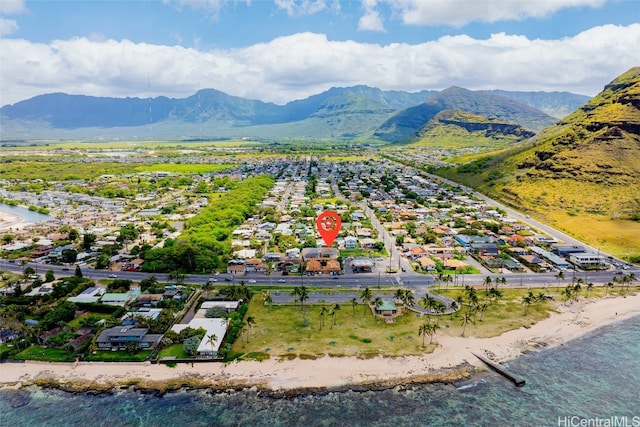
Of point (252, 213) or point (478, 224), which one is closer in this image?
point (478, 224)

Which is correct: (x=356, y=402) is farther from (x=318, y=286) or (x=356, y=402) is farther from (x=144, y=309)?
(x=144, y=309)

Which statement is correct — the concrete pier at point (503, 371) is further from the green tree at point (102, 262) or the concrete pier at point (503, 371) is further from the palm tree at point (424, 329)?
the green tree at point (102, 262)

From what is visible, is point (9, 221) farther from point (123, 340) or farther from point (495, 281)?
point (495, 281)

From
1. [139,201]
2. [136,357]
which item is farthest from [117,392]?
[139,201]

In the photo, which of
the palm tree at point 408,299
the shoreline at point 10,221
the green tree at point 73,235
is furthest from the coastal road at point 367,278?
the shoreline at point 10,221

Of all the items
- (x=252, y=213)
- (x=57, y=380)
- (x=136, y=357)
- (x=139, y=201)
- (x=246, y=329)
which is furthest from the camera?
(x=139, y=201)

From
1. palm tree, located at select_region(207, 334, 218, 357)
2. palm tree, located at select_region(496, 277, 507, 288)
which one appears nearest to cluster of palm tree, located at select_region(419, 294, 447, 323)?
palm tree, located at select_region(496, 277, 507, 288)
